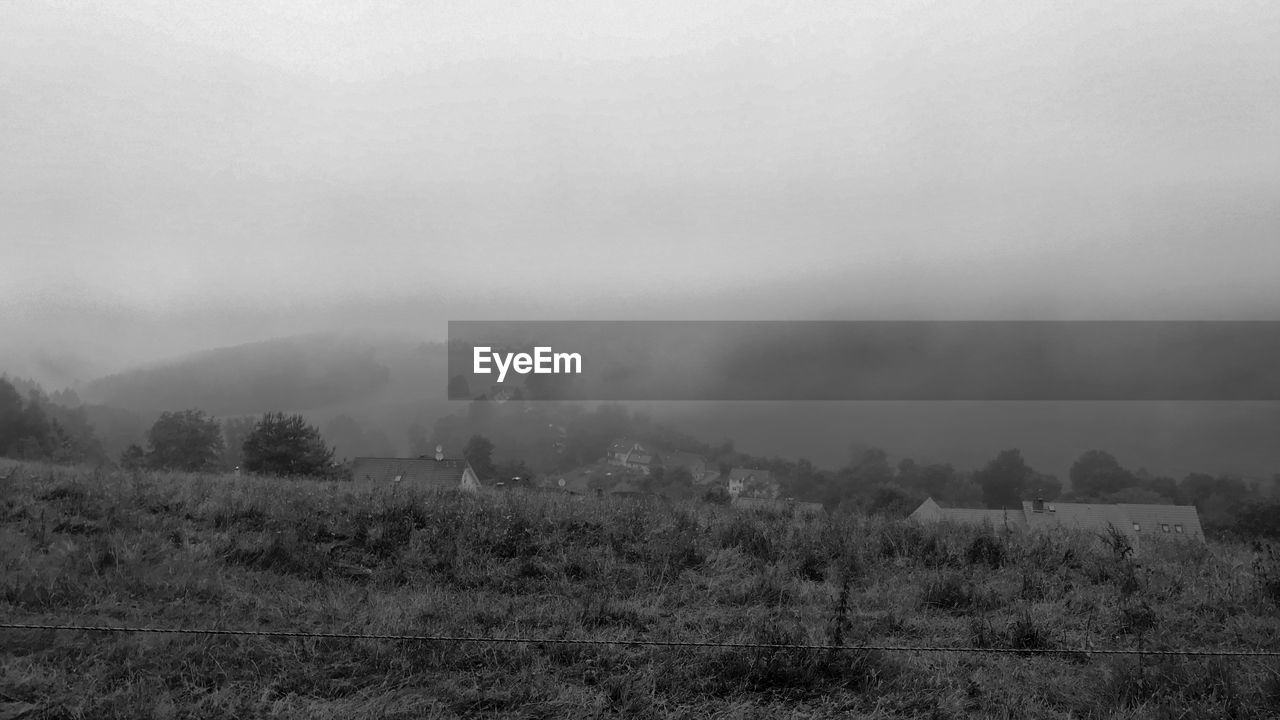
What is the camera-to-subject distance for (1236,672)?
4750mm

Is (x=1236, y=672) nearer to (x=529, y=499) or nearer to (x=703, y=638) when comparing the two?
(x=703, y=638)

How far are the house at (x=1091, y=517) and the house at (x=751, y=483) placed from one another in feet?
9.01

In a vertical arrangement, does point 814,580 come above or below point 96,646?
below

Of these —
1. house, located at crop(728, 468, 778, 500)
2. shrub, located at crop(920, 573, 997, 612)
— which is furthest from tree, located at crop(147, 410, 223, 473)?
shrub, located at crop(920, 573, 997, 612)

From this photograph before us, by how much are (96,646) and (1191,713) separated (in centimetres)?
656

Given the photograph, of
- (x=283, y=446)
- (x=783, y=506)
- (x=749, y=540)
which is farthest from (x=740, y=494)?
(x=283, y=446)

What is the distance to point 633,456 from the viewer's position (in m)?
18.6

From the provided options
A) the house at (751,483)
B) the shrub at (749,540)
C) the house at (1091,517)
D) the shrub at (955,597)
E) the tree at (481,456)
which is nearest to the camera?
the shrub at (955,597)

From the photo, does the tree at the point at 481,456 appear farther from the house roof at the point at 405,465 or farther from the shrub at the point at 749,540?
the shrub at the point at 749,540

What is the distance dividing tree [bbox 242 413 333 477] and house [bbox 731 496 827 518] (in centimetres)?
1937

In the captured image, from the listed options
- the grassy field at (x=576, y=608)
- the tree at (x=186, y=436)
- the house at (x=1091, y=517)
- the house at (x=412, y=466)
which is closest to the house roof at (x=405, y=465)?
the house at (x=412, y=466)

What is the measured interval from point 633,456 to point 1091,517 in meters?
9.75

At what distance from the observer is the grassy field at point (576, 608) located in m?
4.45

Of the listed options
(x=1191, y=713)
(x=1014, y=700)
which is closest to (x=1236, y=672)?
(x=1191, y=713)
